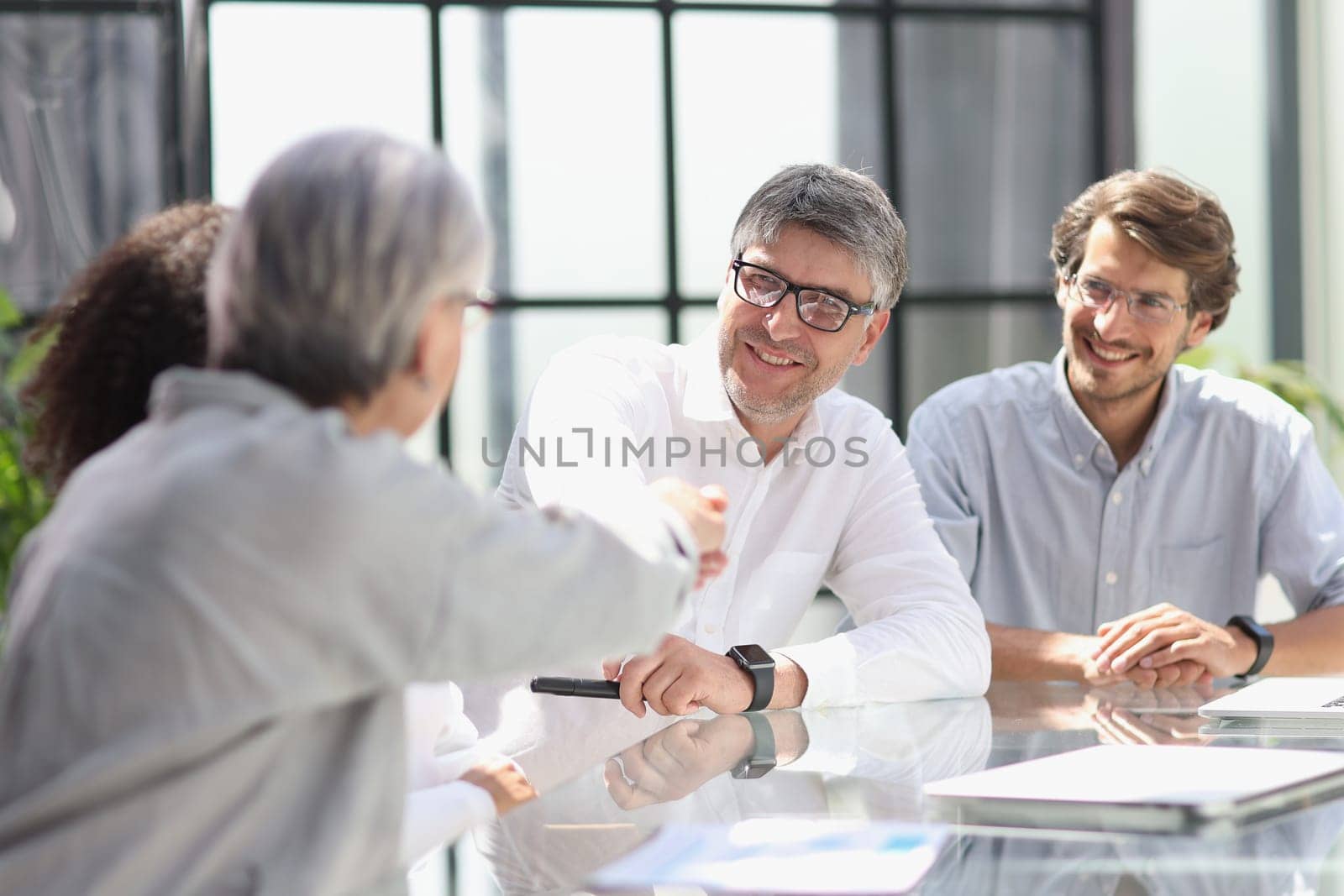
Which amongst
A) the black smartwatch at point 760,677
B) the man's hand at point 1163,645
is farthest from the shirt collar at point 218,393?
the man's hand at point 1163,645

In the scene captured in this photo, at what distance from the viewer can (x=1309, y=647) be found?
2.27m

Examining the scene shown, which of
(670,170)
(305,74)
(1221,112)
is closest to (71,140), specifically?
(305,74)

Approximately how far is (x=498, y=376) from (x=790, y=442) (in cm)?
176

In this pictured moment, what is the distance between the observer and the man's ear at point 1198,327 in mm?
2631

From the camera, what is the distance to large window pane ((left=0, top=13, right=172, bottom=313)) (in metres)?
3.71

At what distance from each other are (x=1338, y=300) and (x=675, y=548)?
12.5ft

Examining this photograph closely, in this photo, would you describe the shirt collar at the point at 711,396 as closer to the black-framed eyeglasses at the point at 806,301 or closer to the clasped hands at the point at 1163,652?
the black-framed eyeglasses at the point at 806,301

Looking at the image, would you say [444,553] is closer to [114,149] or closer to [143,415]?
[143,415]

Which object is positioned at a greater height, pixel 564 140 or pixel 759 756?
pixel 564 140

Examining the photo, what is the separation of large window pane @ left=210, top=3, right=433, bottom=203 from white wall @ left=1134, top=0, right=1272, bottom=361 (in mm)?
2217

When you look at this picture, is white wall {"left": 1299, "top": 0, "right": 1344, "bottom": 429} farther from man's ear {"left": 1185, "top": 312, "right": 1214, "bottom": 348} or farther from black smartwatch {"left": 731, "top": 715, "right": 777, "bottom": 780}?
black smartwatch {"left": 731, "top": 715, "right": 777, "bottom": 780}

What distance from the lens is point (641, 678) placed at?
1.67 m

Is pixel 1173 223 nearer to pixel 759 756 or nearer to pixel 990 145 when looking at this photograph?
pixel 759 756

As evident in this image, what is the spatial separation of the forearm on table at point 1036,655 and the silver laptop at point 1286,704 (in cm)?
29
